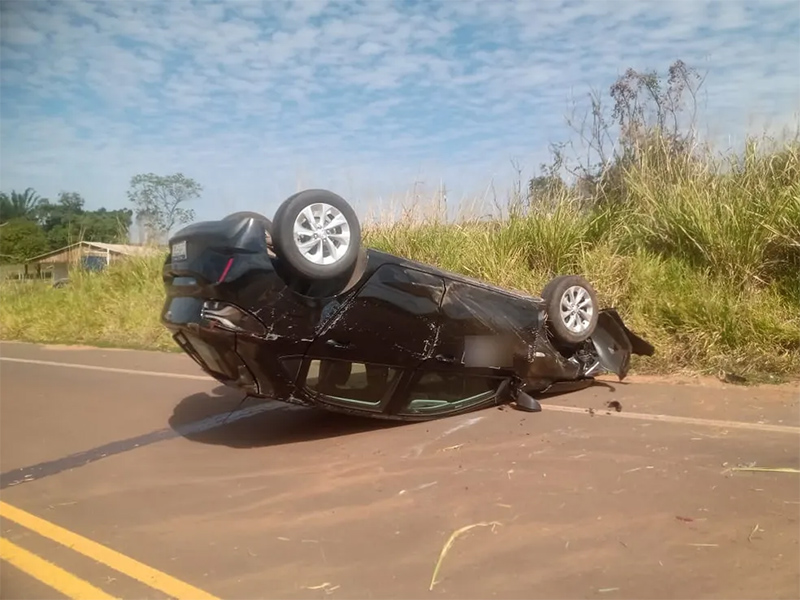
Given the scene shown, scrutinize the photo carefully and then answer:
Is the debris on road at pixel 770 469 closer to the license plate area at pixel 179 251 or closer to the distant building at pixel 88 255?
the license plate area at pixel 179 251

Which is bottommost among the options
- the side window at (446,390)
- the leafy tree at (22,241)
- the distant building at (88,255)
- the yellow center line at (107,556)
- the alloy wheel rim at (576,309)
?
the yellow center line at (107,556)

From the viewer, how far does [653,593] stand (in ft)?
9.90

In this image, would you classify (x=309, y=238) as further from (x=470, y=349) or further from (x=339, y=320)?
(x=470, y=349)

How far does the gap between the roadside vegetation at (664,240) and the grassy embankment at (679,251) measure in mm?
15

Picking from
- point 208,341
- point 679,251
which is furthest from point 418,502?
point 679,251

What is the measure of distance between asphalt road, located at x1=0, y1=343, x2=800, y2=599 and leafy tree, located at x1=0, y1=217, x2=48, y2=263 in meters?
16.0

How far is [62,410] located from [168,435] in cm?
200

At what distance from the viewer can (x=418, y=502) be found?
4133 mm

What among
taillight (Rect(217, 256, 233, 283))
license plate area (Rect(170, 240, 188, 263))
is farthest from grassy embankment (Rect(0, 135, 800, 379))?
license plate area (Rect(170, 240, 188, 263))

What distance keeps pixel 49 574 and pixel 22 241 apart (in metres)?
20.3

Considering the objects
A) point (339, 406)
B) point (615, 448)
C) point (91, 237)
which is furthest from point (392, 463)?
point (91, 237)

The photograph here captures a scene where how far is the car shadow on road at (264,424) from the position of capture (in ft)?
18.7

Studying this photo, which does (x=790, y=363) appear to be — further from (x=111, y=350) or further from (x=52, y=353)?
(x=52, y=353)

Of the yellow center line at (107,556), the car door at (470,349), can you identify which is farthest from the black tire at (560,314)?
the yellow center line at (107,556)
